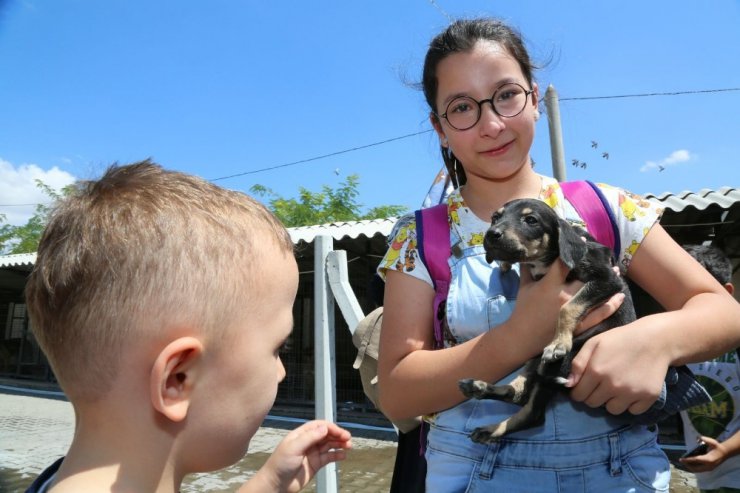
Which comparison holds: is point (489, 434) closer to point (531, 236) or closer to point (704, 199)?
point (531, 236)

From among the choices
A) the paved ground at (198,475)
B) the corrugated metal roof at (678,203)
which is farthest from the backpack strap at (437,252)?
the paved ground at (198,475)

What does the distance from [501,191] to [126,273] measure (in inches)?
47.6

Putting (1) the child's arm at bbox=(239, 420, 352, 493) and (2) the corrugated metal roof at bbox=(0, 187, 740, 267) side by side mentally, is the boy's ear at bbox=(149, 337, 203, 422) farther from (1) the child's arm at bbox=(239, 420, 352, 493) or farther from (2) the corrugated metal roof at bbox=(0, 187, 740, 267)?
(2) the corrugated metal roof at bbox=(0, 187, 740, 267)

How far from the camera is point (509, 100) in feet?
5.61

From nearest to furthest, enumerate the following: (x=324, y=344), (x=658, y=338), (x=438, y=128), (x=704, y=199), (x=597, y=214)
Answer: (x=658, y=338), (x=597, y=214), (x=438, y=128), (x=324, y=344), (x=704, y=199)

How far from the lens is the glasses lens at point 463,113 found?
171 cm

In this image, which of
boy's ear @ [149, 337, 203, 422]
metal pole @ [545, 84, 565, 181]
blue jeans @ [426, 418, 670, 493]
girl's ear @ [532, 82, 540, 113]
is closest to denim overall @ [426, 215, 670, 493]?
blue jeans @ [426, 418, 670, 493]

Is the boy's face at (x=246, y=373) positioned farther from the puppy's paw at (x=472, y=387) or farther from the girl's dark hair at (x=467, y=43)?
the girl's dark hair at (x=467, y=43)

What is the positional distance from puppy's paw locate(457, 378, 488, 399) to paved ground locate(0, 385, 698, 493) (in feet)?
16.9

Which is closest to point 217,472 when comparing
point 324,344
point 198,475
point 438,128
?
point 198,475

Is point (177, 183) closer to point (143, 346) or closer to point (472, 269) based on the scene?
point (143, 346)

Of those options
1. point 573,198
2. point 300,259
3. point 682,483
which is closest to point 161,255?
point 573,198

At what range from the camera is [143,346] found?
926 millimetres

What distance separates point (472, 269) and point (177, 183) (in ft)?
2.85
